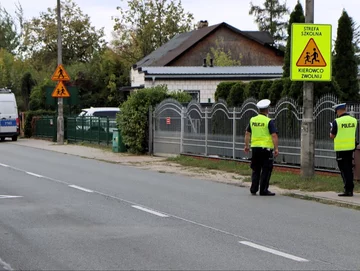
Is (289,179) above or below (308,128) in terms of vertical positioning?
below

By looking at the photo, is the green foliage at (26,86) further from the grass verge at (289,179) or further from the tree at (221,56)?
the grass verge at (289,179)

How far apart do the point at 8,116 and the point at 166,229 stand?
30.6 metres

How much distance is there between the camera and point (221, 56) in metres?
54.8

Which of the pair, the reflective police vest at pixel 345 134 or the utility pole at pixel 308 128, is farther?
the utility pole at pixel 308 128

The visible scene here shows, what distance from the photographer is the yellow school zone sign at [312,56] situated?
1670 cm

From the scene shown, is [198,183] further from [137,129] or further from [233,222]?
[137,129]

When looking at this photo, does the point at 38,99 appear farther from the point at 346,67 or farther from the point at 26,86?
the point at 346,67

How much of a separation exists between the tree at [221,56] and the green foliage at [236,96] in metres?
28.6

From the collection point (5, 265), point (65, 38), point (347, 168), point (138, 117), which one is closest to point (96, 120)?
point (138, 117)

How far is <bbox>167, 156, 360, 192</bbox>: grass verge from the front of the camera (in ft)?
51.9

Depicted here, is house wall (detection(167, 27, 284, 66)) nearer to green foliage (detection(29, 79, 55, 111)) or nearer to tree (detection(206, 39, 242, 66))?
tree (detection(206, 39, 242, 66))

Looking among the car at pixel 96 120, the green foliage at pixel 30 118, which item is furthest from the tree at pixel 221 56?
the car at pixel 96 120

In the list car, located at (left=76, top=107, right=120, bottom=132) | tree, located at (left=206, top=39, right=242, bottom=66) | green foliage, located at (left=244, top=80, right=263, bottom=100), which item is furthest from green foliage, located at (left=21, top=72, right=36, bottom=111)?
green foliage, located at (left=244, top=80, right=263, bottom=100)

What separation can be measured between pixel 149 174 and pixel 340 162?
689cm
